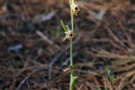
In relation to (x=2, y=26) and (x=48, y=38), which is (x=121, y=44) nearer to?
(x=48, y=38)

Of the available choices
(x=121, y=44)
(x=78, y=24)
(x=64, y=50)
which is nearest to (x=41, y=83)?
(x=64, y=50)

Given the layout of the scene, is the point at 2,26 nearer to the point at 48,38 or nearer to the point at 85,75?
the point at 48,38

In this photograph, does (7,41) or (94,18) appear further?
(94,18)

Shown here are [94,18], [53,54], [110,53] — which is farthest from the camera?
[94,18]

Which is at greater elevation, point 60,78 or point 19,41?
point 19,41

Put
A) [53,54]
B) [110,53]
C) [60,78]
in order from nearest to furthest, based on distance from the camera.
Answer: [60,78] → [110,53] → [53,54]

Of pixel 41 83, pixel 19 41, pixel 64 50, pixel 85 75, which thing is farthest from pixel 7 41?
pixel 85 75
